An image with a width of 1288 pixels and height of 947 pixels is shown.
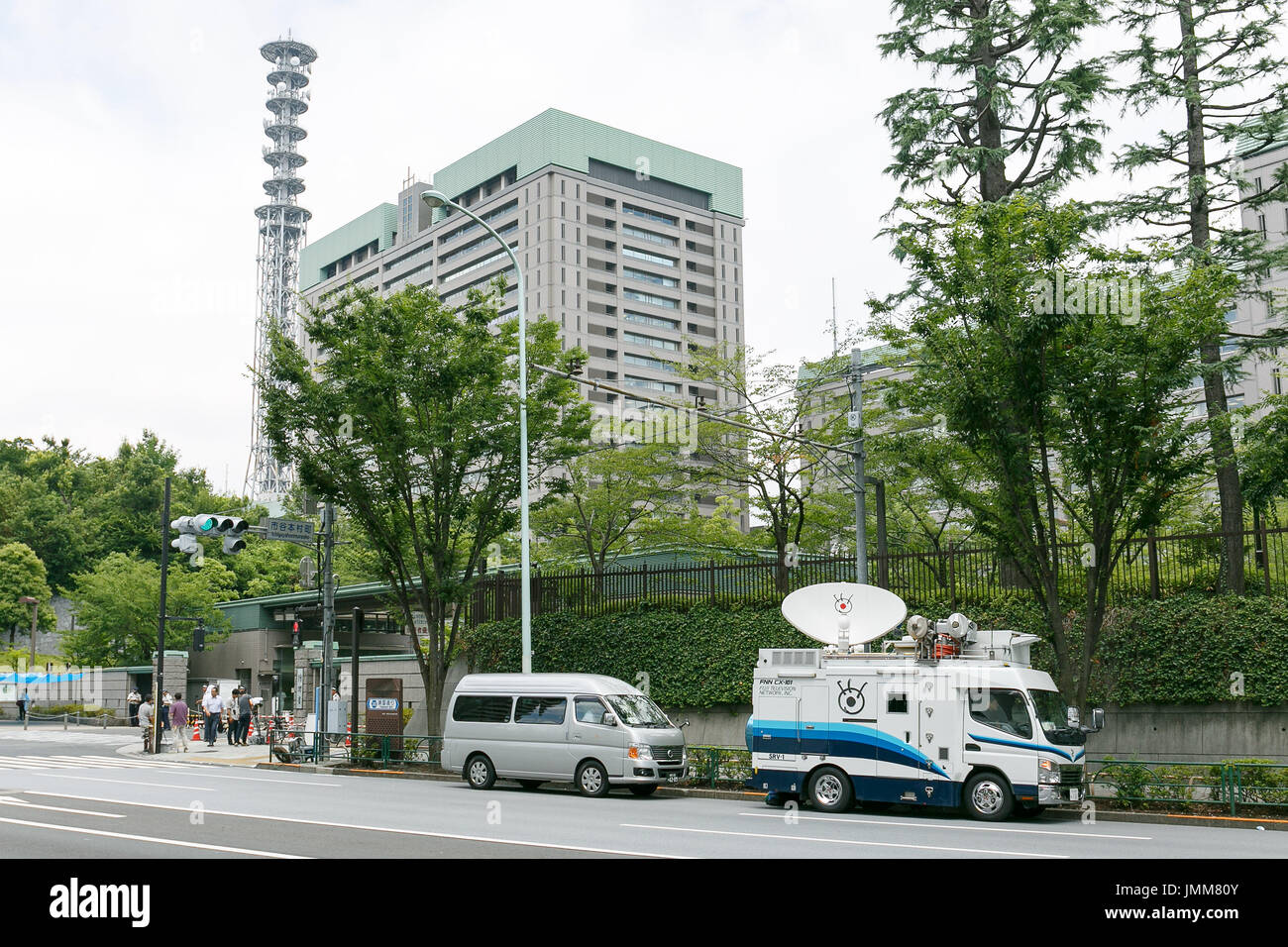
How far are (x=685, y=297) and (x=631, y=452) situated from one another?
284 ft

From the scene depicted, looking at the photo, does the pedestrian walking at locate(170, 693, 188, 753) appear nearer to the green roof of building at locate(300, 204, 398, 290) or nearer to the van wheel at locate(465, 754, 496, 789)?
the van wheel at locate(465, 754, 496, 789)

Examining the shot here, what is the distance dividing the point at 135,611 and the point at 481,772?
41952 millimetres

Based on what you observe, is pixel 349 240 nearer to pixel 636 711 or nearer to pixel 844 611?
pixel 636 711

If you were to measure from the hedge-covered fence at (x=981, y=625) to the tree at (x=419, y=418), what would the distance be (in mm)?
3386

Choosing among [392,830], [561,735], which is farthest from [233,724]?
[392,830]

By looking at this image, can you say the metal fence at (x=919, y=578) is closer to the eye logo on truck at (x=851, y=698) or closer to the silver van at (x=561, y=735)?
the eye logo on truck at (x=851, y=698)

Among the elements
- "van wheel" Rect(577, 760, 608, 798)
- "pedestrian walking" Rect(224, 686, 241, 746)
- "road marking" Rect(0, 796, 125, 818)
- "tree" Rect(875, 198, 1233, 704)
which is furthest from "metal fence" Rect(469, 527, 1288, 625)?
"road marking" Rect(0, 796, 125, 818)

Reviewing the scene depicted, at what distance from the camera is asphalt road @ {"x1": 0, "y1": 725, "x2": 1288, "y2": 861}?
38.0 ft

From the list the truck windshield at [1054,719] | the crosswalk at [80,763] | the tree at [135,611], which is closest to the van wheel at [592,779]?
the truck windshield at [1054,719]

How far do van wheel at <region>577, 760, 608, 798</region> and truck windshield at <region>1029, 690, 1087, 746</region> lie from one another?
7608mm

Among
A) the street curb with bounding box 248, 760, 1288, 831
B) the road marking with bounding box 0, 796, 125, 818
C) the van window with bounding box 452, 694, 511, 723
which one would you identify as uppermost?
the van window with bounding box 452, 694, 511, 723

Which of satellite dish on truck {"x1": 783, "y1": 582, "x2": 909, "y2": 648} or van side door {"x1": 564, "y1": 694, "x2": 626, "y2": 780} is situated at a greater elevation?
satellite dish on truck {"x1": 783, "y1": 582, "x2": 909, "y2": 648}

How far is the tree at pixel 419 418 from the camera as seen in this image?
25.0m
